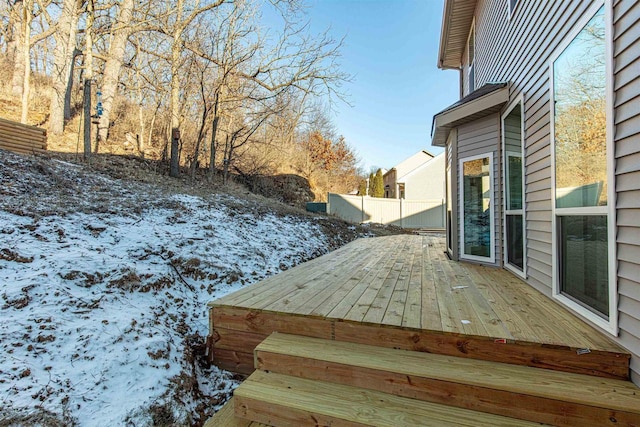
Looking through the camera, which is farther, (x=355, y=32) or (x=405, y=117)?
(x=405, y=117)

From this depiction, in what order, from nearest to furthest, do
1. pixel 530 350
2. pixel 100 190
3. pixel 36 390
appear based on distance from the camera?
pixel 36 390
pixel 530 350
pixel 100 190

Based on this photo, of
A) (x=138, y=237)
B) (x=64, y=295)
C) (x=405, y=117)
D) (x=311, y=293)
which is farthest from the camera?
(x=405, y=117)

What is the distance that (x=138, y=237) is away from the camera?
3771 millimetres

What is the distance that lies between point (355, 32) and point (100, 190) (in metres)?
9.60

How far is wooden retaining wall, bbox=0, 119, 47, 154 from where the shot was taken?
554cm

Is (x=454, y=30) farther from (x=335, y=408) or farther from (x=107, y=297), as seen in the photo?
(x=107, y=297)

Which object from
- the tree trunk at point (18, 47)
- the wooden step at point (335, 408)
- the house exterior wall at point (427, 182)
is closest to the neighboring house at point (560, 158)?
the wooden step at point (335, 408)

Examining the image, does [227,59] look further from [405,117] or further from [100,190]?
[405,117]

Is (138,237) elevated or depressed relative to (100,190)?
depressed

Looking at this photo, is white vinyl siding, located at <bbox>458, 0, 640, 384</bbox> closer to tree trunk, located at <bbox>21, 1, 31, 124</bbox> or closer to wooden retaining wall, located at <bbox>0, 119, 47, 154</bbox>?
wooden retaining wall, located at <bbox>0, 119, 47, 154</bbox>

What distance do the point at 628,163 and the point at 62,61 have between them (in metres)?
13.5

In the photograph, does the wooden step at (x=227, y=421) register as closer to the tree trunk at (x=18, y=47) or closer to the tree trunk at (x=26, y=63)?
the tree trunk at (x=26, y=63)

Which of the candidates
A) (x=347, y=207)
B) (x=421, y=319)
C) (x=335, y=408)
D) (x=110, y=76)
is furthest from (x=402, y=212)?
(x=335, y=408)

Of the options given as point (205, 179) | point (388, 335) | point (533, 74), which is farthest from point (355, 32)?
point (388, 335)
